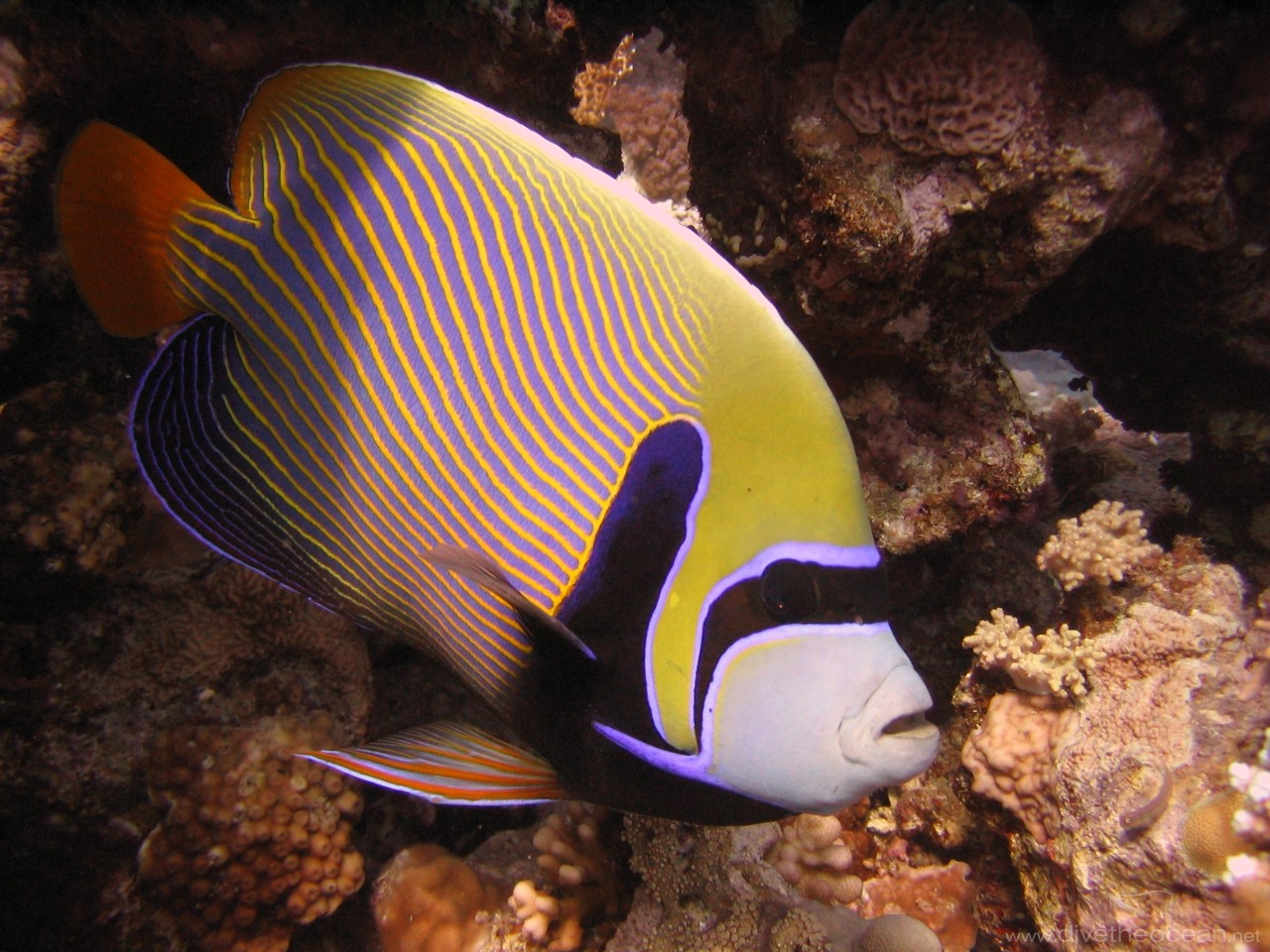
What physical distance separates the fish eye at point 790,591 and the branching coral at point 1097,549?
225 cm

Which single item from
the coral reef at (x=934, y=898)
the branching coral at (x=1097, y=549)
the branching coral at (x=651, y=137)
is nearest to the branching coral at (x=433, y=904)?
the coral reef at (x=934, y=898)

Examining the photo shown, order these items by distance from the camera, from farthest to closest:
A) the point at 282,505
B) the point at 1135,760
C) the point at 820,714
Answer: the point at 1135,760 → the point at 282,505 → the point at 820,714

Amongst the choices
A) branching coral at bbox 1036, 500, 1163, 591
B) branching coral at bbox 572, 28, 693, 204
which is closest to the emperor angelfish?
branching coral at bbox 1036, 500, 1163, 591

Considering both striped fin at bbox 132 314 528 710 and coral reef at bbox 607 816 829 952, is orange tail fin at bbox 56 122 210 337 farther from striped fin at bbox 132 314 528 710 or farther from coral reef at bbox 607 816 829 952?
coral reef at bbox 607 816 829 952

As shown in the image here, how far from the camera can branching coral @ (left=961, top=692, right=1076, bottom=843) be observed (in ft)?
7.87

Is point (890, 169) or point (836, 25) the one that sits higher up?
point (836, 25)

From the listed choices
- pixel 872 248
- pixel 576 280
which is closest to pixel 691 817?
pixel 576 280

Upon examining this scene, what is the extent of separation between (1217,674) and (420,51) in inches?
138

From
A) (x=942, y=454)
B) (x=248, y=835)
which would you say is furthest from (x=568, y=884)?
(x=942, y=454)

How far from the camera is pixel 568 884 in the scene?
2602 mm

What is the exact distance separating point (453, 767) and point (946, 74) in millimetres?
2471

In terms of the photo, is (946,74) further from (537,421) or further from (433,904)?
(433,904)

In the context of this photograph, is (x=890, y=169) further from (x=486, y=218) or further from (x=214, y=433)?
(x=214, y=433)

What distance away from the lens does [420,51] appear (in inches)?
94.7
